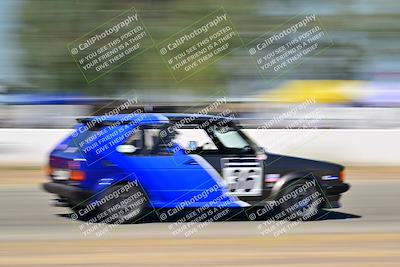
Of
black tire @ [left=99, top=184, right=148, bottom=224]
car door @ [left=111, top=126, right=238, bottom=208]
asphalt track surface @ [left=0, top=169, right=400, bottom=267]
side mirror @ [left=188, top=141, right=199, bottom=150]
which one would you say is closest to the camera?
asphalt track surface @ [left=0, top=169, right=400, bottom=267]

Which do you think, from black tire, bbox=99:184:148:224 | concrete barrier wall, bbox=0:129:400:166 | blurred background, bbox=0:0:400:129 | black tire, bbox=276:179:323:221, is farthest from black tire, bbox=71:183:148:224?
blurred background, bbox=0:0:400:129

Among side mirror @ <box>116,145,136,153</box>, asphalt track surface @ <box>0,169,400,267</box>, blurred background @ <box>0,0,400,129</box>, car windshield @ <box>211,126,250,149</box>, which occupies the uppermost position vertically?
blurred background @ <box>0,0,400,129</box>

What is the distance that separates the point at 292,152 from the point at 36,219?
A: 9.19m

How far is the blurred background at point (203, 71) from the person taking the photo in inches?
907

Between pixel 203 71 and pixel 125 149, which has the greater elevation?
pixel 203 71

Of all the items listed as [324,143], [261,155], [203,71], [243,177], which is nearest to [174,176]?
[243,177]

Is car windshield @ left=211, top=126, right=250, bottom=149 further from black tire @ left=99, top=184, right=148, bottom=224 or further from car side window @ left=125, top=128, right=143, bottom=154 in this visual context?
black tire @ left=99, top=184, right=148, bottom=224

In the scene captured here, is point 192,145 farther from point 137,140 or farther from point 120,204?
point 120,204

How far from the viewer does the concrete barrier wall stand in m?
17.8

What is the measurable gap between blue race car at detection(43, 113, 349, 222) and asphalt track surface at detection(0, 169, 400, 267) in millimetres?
278

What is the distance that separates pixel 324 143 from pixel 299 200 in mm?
8764

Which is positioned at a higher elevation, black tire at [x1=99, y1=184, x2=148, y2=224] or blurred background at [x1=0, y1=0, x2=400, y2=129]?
blurred background at [x1=0, y1=0, x2=400, y2=129]

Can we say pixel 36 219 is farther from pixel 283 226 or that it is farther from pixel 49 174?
pixel 283 226

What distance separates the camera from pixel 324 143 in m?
18.2
